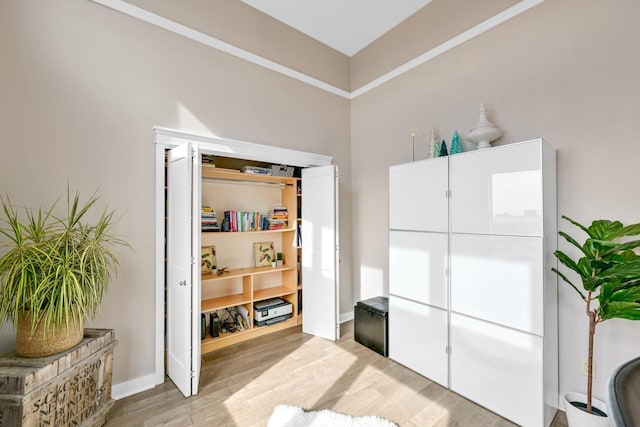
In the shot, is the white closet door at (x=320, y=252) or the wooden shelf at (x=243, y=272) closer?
the wooden shelf at (x=243, y=272)

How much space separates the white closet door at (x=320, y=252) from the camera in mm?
3156

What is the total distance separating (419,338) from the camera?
2.50 m

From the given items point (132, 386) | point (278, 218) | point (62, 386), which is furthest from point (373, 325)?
point (62, 386)

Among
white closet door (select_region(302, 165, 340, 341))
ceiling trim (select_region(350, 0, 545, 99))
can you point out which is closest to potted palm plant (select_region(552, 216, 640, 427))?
ceiling trim (select_region(350, 0, 545, 99))

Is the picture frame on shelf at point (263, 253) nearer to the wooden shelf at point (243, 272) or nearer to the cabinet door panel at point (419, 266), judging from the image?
the wooden shelf at point (243, 272)

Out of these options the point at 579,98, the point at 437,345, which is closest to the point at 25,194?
the point at 437,345

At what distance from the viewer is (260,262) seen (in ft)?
11.6

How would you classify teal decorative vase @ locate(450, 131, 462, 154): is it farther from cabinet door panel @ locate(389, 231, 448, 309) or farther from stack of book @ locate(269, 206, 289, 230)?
stack of book @ locate(269, 206, 289, 230)

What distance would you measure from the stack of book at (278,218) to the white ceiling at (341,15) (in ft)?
7.55

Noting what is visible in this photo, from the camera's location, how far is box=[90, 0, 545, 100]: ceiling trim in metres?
2.26

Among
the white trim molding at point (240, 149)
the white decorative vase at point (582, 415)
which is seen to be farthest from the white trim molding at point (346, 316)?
the white decorative vase at point (582, 415)

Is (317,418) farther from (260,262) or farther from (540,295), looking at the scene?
(260,262)

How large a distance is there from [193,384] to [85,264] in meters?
1.26

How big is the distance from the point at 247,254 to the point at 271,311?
78 cm
